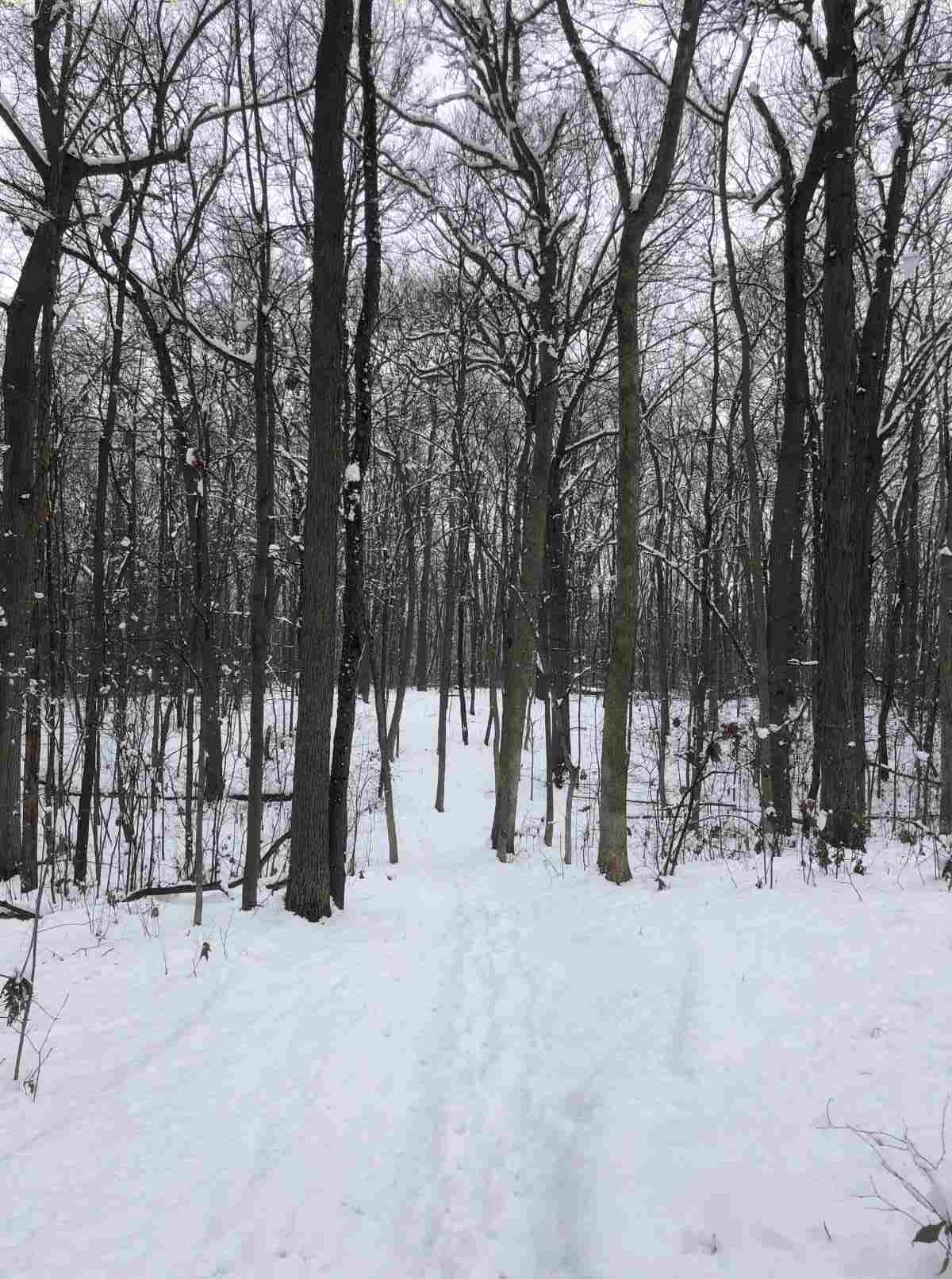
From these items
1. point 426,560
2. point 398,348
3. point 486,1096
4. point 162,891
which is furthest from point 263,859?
point 426,560

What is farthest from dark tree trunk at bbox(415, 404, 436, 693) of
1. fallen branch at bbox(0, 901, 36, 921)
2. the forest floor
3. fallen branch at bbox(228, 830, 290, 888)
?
the forest floor

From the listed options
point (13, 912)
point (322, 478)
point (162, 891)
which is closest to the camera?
point (322, 478)

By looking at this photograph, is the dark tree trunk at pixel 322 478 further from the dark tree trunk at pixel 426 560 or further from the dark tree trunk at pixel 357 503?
the dark tree trunk at pixel 426 560

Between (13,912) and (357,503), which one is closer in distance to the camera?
(13,912)

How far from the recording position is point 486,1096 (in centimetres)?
327

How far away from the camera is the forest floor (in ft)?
7.36

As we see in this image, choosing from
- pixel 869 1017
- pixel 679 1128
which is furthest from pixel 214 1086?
pixel 869 1017

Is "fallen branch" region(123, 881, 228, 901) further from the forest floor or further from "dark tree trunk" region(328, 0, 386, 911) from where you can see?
"dark tree trunk" region(328, 0, 386, 911)

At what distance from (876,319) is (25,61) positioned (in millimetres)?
10747

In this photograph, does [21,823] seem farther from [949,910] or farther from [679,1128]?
[949,910]

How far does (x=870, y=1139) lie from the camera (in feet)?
8.04

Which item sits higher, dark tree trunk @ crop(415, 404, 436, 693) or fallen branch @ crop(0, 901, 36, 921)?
dark tree trunk @ crop(415, 404, 436, 693)

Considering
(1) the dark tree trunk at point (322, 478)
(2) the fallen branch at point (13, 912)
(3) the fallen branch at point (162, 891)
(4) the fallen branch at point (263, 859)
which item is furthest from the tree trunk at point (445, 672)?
(2) the fallen branch at point (13, 912)

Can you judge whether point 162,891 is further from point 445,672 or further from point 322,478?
point 445,672
